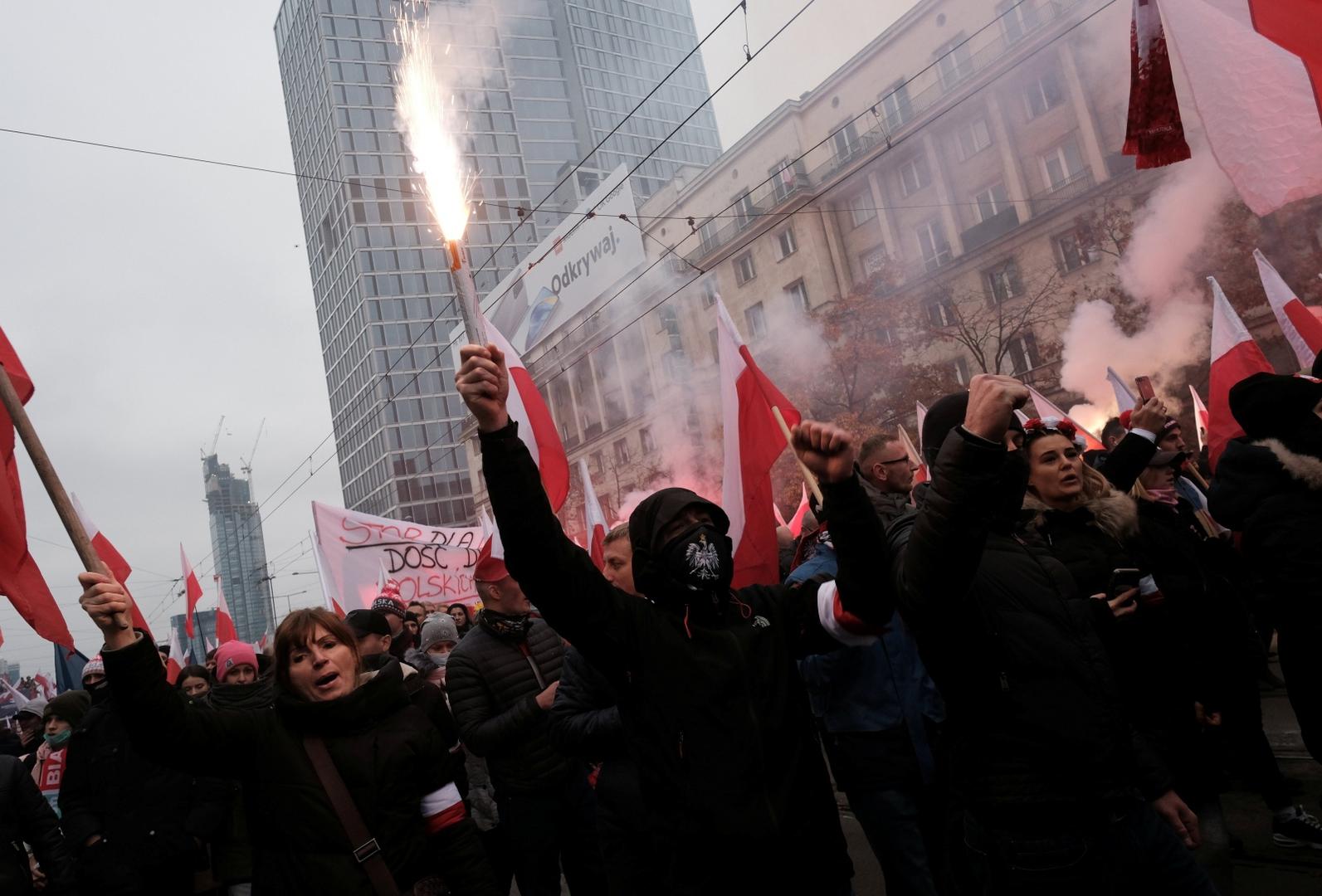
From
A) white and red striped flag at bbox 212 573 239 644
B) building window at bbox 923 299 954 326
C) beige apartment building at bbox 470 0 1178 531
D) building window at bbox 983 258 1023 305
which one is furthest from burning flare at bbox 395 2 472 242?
building window at bbox 923 299 954 326

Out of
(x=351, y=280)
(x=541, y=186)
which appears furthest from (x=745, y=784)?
(x=351, y=280)

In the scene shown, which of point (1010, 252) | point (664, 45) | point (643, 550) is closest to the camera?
point (643, 550)

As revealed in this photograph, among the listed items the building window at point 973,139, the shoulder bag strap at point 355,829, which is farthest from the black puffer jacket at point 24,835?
the building window at point 973,139

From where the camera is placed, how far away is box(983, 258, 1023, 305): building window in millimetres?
22562

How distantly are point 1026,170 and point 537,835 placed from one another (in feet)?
76.7

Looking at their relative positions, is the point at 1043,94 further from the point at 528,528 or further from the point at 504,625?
the point at 528,528

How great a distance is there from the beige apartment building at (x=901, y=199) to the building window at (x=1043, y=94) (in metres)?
0.04

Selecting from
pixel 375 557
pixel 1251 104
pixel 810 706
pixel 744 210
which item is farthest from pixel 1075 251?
pixel 810 706

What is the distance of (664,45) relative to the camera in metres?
76.2

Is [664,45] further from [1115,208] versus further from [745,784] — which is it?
[745,784]

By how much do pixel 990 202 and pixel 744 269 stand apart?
9991mm

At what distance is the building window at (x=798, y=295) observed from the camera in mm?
29000

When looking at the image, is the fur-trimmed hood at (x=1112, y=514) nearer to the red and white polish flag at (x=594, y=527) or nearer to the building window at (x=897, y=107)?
the red and white polish flag at (x=594, y=527)

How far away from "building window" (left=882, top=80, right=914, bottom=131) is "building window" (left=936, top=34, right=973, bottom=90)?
1139mm
